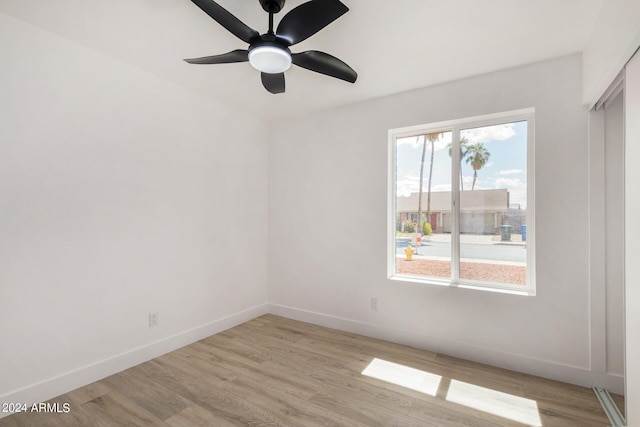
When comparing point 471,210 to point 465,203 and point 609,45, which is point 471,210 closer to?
point 465,203

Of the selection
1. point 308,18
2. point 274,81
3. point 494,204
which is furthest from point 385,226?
point 308,18

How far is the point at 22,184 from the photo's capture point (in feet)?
6.82

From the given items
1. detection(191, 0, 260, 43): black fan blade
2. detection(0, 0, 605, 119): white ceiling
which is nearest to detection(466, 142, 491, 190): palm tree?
detection(0, 0, 605, 119): white ceiling

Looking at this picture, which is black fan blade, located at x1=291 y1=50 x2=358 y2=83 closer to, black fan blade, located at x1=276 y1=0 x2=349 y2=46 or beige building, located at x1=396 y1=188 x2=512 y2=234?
black fan blade, located at x1=276 y1=0 x2=349 y2=46

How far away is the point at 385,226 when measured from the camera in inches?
128

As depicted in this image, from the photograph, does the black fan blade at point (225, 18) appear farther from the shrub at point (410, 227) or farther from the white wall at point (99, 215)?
the shrub at point (410, 227)

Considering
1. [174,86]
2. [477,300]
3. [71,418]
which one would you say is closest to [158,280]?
[71,418]

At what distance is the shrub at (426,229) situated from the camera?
3.14 meters

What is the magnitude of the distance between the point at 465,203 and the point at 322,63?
74.2 inches

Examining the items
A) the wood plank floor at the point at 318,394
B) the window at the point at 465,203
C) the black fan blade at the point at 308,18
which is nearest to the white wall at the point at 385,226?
the window at the point at 465,203

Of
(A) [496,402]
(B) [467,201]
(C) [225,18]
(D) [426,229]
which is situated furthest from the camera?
(D) [426,229]

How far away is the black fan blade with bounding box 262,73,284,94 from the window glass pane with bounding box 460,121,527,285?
1.84m

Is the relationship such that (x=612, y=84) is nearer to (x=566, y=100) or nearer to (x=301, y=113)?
(x=566, y=100)

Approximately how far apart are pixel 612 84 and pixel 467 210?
4.38ft
